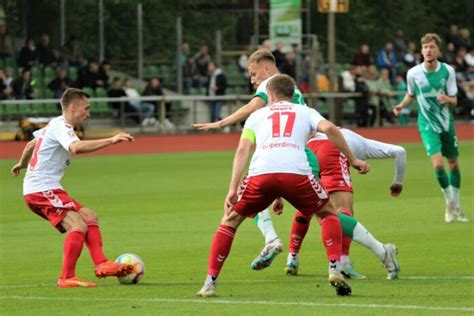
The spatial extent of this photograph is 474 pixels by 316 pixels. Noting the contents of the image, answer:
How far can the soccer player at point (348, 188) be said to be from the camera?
38.2 feet

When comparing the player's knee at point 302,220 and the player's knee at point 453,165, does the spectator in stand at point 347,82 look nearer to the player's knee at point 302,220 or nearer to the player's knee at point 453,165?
the player's knee at point 453,165

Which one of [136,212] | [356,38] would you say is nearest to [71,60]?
[356,38]

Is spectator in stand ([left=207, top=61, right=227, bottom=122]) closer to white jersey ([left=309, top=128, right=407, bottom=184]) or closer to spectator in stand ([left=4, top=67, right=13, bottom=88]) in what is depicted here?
spectator in stand ([left=4, top=67, right=13, bottom=88])

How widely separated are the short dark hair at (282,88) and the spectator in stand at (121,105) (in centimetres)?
2603

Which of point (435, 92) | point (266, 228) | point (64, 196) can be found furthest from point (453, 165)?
point (64, 196)

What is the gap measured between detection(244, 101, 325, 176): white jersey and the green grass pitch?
1.04m

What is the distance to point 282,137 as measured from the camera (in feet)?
34.9

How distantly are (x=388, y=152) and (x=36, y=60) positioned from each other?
26.8m

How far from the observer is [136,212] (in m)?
19.3

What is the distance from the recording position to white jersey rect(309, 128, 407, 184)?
1198 cm

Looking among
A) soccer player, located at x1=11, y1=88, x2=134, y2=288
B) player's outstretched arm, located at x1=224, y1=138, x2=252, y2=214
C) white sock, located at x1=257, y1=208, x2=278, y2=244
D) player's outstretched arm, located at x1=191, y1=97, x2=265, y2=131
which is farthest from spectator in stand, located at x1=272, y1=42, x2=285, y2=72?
player's outstretched arm, located at x1=224, y1=138, x2=252, y2=214

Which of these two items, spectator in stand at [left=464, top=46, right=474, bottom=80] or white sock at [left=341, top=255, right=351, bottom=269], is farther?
spectator in stand at [left=464, top=46, right=474, bottom=80]

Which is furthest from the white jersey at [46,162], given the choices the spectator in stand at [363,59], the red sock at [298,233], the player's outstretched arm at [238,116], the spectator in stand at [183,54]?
the spectator in stand at [363,59]

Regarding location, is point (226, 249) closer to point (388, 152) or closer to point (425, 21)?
point (388, 152)
